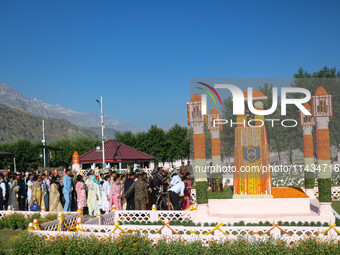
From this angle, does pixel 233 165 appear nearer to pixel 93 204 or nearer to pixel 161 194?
pixel 161 194

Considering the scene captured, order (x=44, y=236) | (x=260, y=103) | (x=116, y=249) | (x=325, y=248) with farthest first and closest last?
(x=260, y=103)
(x=44, y=236)
(x=116, y=249)
(x=325, y=248)

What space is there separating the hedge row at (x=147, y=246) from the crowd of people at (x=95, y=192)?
4087 mm

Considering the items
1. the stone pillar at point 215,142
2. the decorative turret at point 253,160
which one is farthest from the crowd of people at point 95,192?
the decorative turret at point 253,160

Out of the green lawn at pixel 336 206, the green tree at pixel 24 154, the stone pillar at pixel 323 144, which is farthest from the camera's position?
the green tree at pixel 24 154

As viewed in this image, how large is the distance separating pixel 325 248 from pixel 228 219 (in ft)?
15.3

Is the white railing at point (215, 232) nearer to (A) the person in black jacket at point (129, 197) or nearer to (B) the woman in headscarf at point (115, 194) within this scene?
(A) the person in black jacket at point (129, 197)

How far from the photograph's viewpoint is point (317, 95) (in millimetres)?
10391

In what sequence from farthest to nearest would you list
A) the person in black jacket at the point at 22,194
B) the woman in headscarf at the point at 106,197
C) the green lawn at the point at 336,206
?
1. the person in black jacket at the point at 22,194
2. the green lawn at the point at 336,206
3. the woman in headscarf at the point at 106,197

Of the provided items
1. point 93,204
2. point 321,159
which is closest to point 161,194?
point 93,204

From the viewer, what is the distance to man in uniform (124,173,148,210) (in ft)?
36.1

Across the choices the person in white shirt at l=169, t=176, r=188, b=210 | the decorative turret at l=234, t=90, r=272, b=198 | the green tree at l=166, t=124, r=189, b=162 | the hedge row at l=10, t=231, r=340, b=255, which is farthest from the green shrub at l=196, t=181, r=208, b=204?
the green tree at l=166, t=124, r=189, b=162

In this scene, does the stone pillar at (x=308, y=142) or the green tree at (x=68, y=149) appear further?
the green tree at (x=68, y=149)

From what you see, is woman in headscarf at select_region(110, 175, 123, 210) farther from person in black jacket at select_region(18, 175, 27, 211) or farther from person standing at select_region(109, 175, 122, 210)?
person in black jacket at select_region(18, 175, 27, 211)

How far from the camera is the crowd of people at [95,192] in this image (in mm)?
11133
